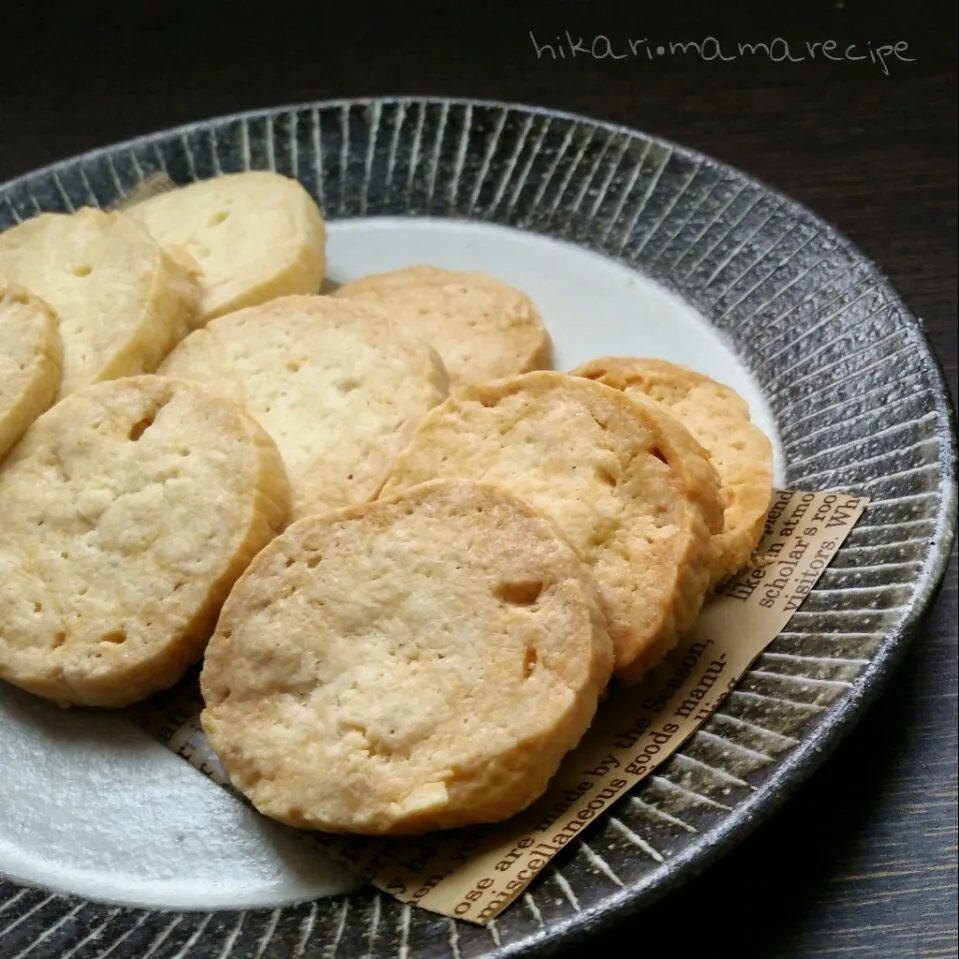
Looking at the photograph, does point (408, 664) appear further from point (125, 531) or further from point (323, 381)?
point (323, 381)

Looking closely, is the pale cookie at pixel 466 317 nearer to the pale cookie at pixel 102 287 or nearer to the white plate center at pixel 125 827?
the pale cookie at pixel 102 287

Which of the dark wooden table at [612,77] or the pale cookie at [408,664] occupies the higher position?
the dark wooden table at [612,77]

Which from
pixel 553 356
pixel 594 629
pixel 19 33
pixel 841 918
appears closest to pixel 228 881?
pixel 594 629

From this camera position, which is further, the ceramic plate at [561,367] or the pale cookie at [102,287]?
the pale cookie at [102,287]

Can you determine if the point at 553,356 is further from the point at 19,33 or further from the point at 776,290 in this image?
the point at 19,33

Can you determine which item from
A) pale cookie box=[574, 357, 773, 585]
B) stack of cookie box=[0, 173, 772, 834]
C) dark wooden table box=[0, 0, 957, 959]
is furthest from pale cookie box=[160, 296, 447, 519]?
dark wooden table box=[0, 0, 957, 959]

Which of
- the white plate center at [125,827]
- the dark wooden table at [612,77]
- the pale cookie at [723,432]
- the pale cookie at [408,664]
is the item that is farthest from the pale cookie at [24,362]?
the pale cookie at [723,432]

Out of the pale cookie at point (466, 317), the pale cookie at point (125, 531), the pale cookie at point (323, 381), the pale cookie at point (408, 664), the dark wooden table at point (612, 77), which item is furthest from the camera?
the dark wooden table at point (612, 77)

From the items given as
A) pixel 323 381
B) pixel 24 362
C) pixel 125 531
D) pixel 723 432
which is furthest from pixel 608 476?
pixel 24 362
